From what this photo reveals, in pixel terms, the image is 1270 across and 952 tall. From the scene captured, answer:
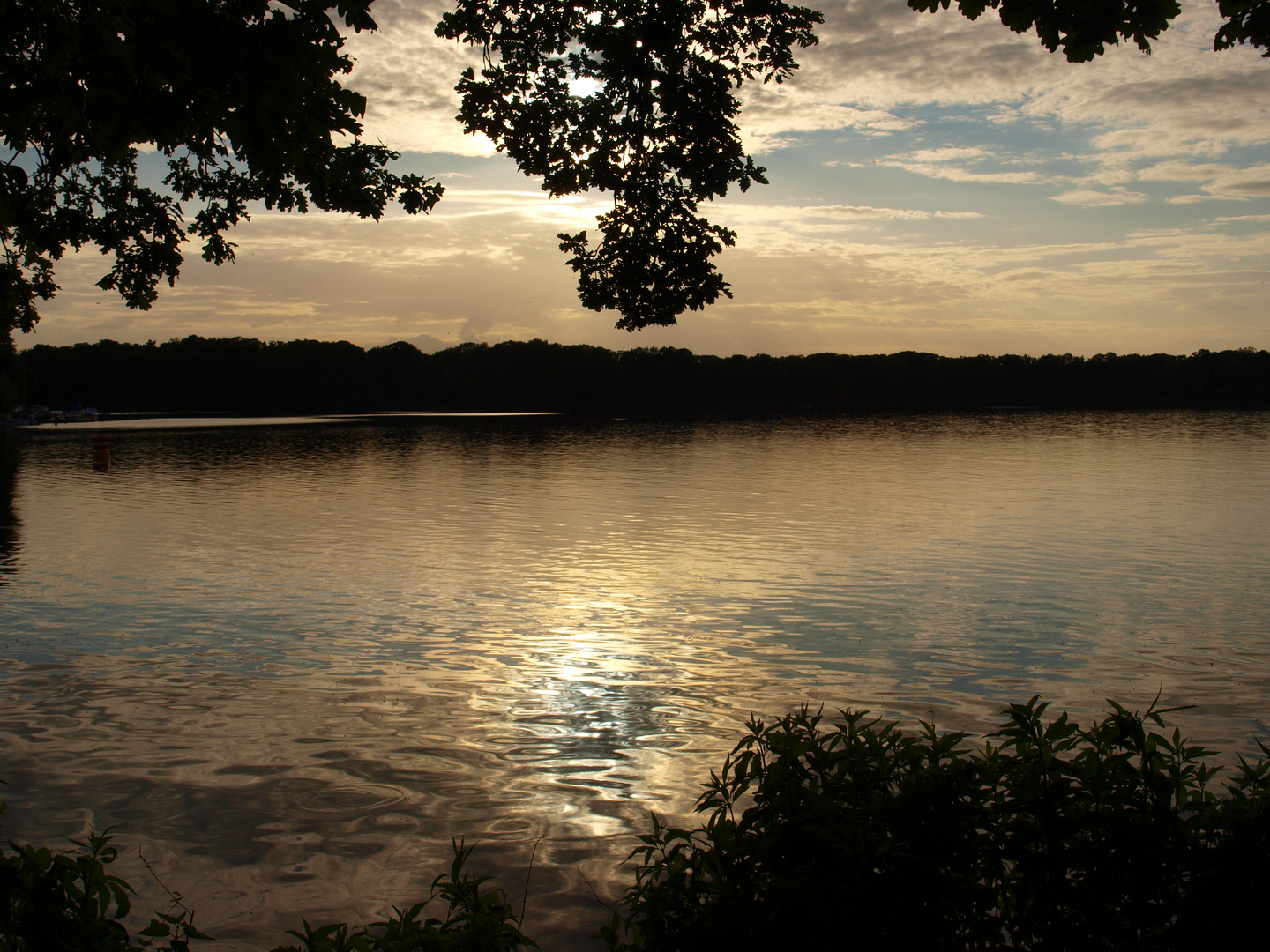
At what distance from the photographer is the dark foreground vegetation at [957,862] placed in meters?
3.25

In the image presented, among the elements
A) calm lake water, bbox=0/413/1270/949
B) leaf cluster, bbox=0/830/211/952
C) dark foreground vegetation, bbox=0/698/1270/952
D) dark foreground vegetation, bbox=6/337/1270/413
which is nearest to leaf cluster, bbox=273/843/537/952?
dark foreground vegetation, bbox=0/698/1270/952

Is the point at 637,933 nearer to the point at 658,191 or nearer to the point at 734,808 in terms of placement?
the point at 734,808

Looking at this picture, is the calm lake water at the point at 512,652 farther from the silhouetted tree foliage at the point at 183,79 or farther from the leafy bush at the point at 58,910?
the silhouetted tree foliage at the point at 183,79

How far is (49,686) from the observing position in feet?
32.4

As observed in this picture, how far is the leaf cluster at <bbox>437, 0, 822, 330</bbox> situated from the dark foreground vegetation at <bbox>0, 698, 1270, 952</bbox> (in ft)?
31.6

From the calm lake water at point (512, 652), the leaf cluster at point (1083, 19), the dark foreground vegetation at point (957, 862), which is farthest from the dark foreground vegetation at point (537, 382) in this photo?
the dark foreground vegetation at point (957, 862)

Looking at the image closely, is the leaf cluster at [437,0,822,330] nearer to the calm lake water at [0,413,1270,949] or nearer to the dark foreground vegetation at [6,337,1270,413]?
the calm lake water at [0,413,1270,949]

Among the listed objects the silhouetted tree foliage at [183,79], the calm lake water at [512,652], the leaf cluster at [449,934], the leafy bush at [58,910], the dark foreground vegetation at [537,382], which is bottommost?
the calm lake water at [512,652]

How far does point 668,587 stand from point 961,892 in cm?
1200

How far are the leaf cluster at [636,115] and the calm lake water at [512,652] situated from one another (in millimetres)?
4889

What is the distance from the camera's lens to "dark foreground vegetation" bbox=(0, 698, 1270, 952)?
128 inches

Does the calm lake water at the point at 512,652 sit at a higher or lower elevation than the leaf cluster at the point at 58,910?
lower

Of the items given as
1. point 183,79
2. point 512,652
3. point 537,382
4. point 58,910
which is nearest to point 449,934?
point 58,910

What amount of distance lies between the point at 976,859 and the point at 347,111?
685 cm
